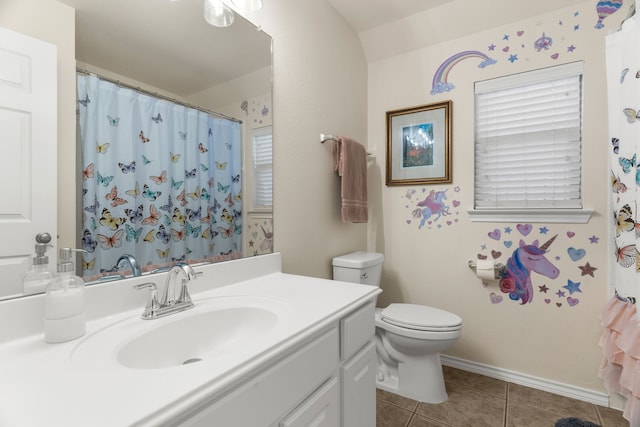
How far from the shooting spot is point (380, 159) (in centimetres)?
236

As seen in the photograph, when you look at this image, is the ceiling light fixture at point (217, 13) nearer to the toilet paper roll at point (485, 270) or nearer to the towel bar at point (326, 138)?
the towel bar at point (326, 138)

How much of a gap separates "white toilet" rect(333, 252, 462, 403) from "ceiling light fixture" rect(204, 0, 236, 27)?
4.40ft

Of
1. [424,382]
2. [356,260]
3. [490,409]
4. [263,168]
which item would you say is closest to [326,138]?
[263,168]

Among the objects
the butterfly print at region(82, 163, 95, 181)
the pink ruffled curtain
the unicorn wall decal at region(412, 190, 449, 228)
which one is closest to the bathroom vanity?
the butterfly print at region(82, 163, 95, 181)

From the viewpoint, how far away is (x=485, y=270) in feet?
6.26

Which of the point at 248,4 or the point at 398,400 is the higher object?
the point at 248,4

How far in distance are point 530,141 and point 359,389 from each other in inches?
68.1

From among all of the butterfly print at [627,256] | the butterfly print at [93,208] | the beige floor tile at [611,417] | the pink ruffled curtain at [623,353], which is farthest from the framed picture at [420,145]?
the butterfly print at [93,208]

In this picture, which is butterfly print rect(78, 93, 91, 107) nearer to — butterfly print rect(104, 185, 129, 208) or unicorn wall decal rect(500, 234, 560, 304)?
butterfly print rect(104, 185, 129, 208)

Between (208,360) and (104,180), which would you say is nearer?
(208,360)

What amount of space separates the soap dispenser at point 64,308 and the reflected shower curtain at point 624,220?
6.37 feet

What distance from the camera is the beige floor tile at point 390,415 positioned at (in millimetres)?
1555

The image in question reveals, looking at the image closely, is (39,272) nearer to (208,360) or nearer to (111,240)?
(111,240)

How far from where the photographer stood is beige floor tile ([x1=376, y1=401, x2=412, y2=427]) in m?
1.55
